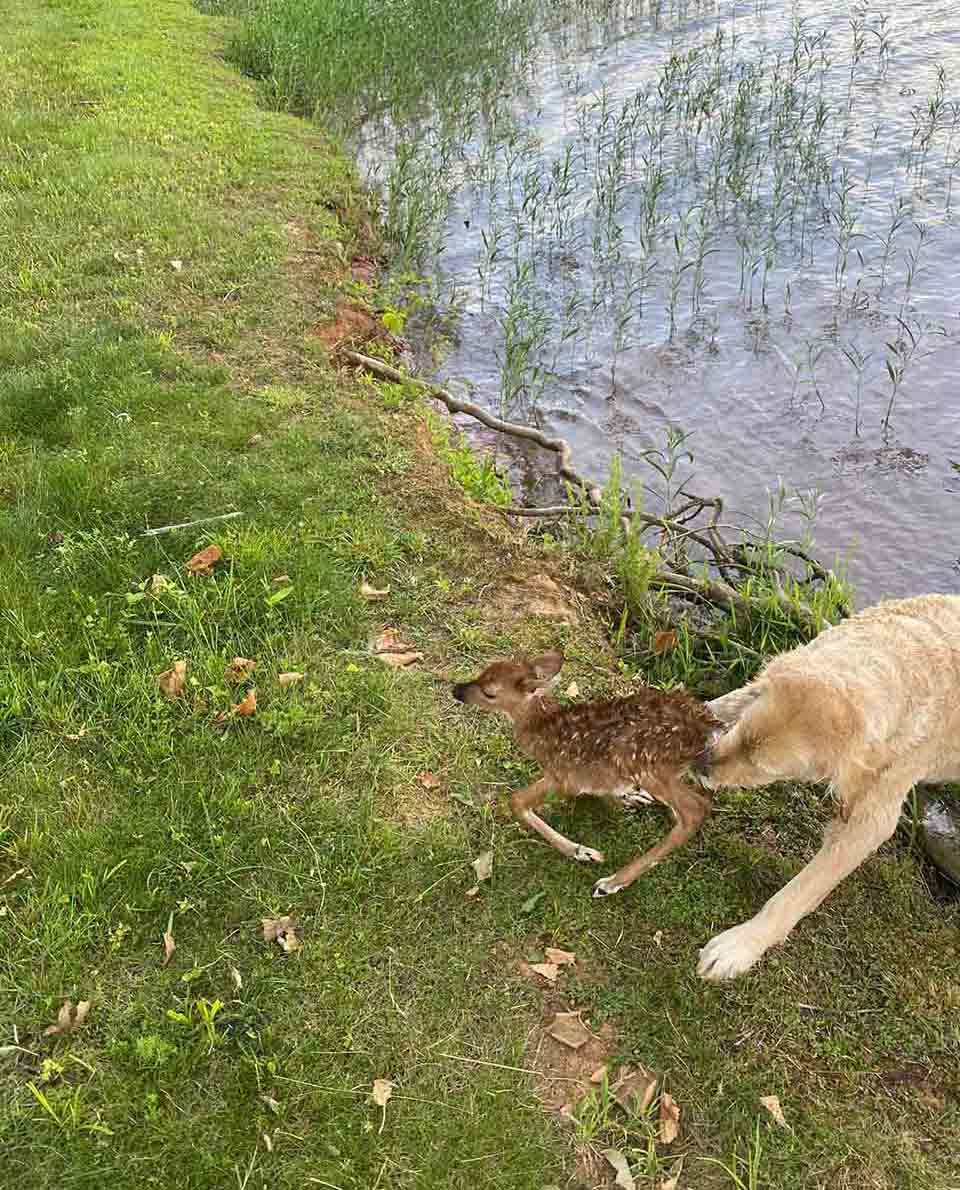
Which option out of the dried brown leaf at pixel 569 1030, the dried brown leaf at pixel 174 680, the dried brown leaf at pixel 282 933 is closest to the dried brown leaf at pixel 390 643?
the dried brown leaf at pixel 174 680

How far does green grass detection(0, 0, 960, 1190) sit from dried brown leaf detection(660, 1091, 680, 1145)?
63 mm

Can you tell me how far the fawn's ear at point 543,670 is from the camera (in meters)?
4.03

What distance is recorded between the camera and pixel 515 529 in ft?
20.2

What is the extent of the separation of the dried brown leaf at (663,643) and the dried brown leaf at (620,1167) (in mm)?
2747

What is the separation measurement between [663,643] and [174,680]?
2.55 meters

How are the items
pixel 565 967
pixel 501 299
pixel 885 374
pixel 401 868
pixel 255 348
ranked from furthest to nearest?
pixel 501 299 → pixel 885 374 → pixel 255 348 → pixel 401 868 → pixel 565 967

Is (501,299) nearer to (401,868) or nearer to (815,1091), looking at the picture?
(401,868)

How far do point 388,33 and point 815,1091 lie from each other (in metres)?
15.7

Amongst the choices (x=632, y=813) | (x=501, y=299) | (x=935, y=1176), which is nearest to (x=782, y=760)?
(x=632, y=813)

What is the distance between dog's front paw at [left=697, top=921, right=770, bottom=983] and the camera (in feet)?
11.5

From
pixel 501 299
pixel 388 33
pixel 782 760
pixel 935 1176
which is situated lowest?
pixel 935 1176

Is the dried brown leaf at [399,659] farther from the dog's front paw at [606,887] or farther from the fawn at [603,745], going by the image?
the dog's front paw at [606,887]

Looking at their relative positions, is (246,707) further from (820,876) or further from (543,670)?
(820,876)

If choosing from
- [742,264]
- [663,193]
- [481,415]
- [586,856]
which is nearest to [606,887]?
[586,856]
